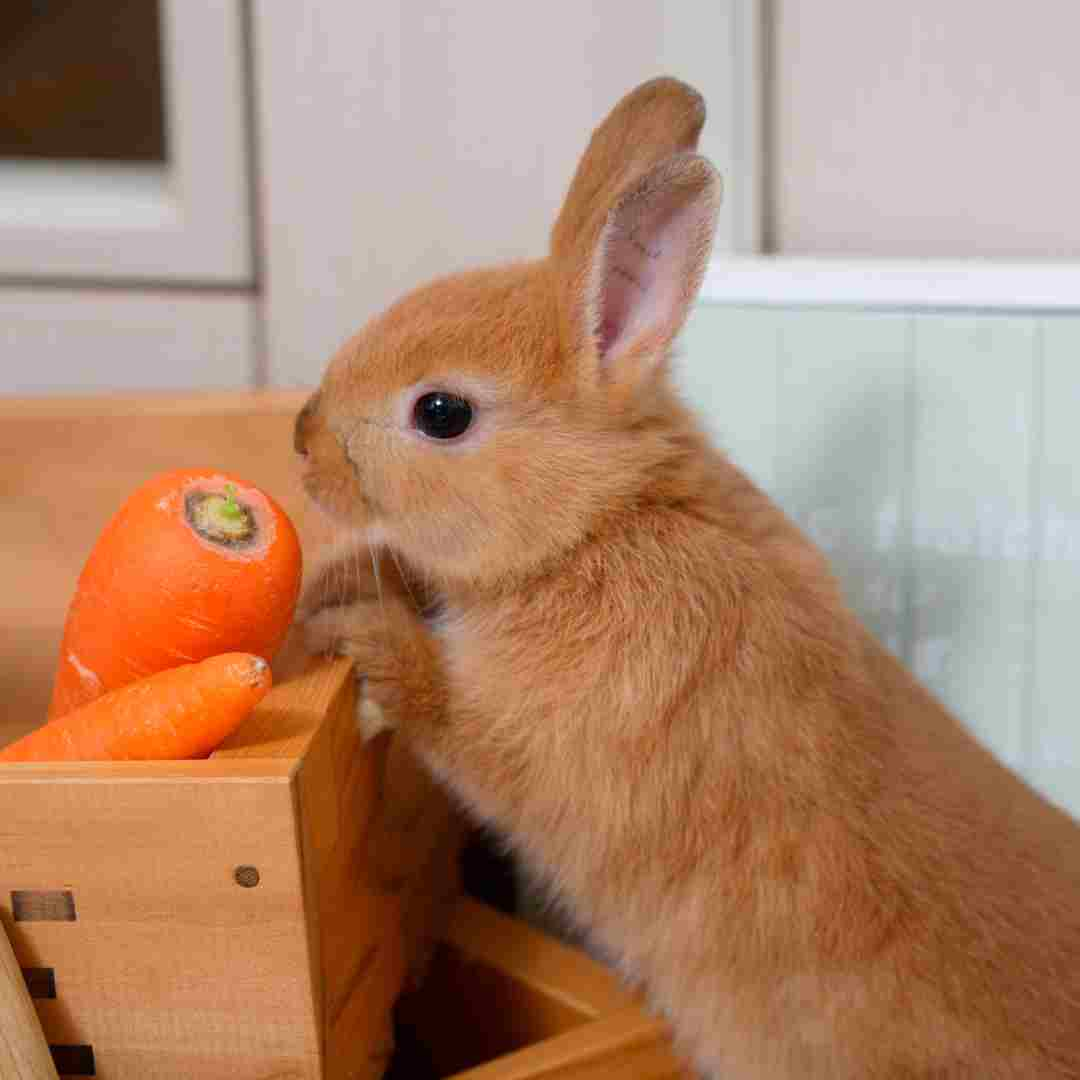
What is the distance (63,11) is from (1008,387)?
3.79 feet

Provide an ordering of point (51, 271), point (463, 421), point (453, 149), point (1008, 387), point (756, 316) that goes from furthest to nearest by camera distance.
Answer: point (51, 271)
point (453, 149)
point (756, 316)
point (1008, 387)
point (463, 421)

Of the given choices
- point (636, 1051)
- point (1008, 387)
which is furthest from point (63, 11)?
point (636, 1051)

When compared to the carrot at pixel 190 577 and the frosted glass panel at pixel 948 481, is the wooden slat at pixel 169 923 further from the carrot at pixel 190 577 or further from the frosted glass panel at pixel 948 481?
the frosted glass panel at pixel 948 481

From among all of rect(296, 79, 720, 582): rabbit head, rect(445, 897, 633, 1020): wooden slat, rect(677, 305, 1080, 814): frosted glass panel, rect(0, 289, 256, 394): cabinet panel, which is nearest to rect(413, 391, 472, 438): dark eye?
rect(296, 79, 720, 582): rabbit head

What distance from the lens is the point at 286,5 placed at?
1.46m

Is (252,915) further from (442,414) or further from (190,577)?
(442,414)

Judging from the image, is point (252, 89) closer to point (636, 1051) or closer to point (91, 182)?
point (91, 182)

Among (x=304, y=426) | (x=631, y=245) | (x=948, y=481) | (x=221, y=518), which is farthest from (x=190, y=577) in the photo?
(x=948, y=481)

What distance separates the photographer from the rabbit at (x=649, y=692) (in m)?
0.92

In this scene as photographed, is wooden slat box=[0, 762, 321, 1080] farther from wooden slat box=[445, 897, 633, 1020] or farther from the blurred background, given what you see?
the blurred background

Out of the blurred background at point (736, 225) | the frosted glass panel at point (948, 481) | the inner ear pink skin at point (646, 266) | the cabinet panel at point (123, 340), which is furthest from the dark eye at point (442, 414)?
the cabinet panel at point (123, 340)

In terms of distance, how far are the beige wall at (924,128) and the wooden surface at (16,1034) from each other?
0.94 metres

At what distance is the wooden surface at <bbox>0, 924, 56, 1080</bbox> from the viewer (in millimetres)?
750

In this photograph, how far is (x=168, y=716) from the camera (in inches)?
31.7
